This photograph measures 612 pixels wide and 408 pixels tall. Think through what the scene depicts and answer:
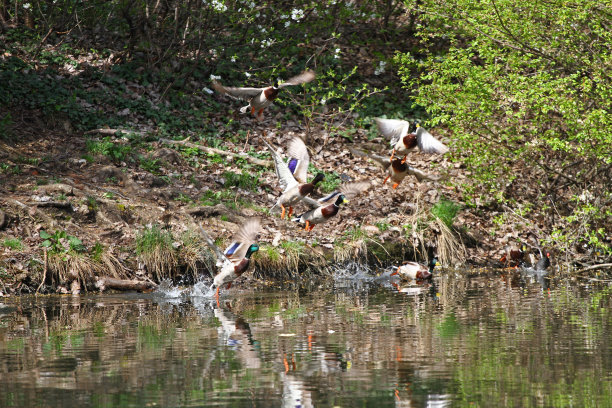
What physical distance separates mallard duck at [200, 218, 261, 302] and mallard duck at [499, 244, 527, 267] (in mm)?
4767

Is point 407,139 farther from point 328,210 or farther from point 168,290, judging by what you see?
point 168,290

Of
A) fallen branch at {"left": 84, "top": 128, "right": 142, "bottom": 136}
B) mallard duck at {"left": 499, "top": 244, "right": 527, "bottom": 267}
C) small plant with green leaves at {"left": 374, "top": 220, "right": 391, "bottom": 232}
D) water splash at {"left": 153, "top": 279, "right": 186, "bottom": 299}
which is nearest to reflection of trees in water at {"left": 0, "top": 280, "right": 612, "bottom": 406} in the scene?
water splash at {"left": 153, "top": 279, "right": 186, "bottom": 299}

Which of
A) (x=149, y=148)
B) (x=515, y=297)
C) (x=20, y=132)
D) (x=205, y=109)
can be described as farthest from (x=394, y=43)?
(x=515, y=297)

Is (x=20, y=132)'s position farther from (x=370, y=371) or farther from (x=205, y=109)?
(x=370, y=371)

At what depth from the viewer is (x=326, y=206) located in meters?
10.5

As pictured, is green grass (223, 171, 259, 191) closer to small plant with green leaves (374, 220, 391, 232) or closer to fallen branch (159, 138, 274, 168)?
fallen branch (159, 138, 274, 168)

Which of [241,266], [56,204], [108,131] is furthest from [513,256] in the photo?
[108,131]

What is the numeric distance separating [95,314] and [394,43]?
41.3 feet

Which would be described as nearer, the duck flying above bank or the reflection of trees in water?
the reflection of trees in water

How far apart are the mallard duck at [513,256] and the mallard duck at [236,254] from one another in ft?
15.6

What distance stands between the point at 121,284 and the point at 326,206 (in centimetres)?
287

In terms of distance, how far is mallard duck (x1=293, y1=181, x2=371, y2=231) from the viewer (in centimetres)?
1049

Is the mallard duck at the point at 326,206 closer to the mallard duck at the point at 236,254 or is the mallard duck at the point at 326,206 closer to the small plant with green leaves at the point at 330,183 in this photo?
the mallard duck at the point at 236,254

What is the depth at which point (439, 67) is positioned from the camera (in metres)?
12.6
